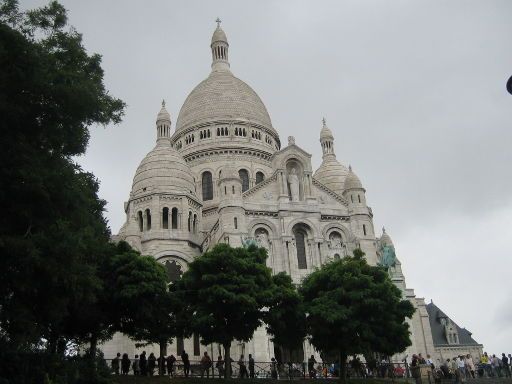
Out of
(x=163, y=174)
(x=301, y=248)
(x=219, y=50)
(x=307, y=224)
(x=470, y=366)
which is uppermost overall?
(x=219, y=50)

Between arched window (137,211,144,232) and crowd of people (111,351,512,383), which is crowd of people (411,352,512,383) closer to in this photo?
crowd of people (111,351,512,383)

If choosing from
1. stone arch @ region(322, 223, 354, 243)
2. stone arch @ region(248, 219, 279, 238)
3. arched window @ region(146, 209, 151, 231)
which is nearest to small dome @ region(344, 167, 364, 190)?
stone arch @ region(322, 223, 354, 243)

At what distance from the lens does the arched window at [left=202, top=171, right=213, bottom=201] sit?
61.4 meters

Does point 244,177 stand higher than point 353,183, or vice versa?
point 244,177

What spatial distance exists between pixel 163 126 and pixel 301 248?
21.4m

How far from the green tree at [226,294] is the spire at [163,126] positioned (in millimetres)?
27960

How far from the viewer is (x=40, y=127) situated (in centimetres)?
1994

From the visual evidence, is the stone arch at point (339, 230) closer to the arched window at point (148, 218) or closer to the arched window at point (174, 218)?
the arched window at point (174, 218)

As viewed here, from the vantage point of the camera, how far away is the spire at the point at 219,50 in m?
76.6

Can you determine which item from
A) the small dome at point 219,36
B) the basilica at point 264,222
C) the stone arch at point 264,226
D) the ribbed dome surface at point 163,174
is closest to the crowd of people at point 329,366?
the basilica at point 264,222

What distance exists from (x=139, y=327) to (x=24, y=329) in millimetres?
12017

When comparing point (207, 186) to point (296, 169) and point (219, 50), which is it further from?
point (219, 50)

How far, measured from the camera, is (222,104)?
6800 cm

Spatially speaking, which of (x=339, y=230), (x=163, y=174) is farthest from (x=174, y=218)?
(x=339, y=230)
